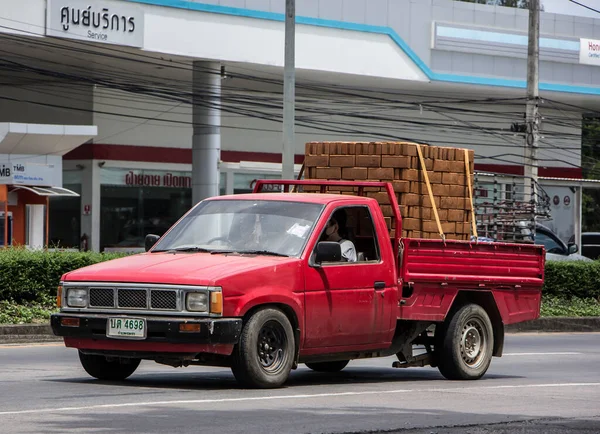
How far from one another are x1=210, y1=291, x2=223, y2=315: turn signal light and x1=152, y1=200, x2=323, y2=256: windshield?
101 cm

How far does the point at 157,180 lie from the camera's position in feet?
154

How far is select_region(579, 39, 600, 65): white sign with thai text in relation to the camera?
49.2 m

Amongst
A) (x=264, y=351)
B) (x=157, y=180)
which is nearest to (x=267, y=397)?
(x=264, y=351)

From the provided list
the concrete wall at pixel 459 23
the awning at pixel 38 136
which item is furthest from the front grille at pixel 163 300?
the concrete wall at pixel 459 23

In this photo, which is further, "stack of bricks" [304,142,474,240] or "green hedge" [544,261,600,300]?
"green hedge" [544,261,600,300]

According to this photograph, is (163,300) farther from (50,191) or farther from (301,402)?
(50,191)

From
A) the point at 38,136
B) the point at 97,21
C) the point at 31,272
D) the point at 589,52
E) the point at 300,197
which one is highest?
the point at 589,52

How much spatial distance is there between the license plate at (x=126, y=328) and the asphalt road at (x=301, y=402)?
46 centimetres

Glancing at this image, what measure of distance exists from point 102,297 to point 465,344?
13.5 ft

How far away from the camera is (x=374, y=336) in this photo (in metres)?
12.0

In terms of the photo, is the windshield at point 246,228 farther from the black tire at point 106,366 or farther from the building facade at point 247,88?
the building facade at point 247,88

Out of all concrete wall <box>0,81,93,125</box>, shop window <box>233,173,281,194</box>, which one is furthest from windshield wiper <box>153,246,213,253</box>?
shop window <box>233,173,281,194</box>

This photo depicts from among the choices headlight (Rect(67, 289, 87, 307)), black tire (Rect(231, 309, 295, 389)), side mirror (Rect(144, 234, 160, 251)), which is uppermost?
side mirror (Rect(144, 234, 160, 251))

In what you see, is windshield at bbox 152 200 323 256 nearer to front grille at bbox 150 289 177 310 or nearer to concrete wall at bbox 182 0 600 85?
front grille at bbox 150 289 177 310
